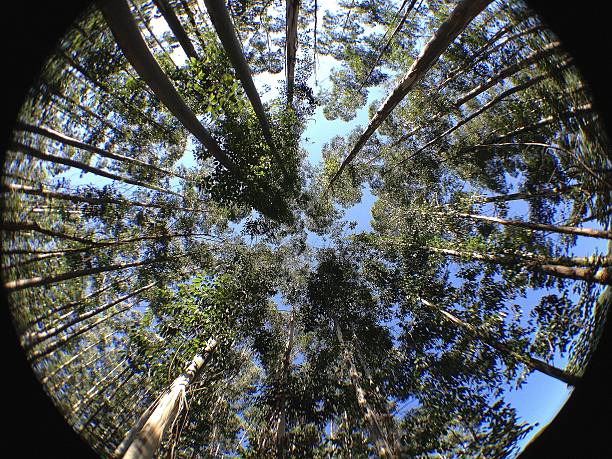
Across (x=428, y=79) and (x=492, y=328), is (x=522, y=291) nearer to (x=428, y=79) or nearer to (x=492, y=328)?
(x=492, y=328)

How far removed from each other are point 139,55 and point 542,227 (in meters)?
7.53

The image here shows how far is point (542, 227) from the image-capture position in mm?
4180

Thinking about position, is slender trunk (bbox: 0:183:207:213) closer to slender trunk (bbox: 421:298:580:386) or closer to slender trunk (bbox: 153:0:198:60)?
slender trunk (bbox: 153:0:198:60)

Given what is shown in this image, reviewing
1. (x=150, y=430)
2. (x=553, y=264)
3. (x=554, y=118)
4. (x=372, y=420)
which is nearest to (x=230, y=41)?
(x=554, y=118)

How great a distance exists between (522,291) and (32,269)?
8044mm

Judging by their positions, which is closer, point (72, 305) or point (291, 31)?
point (72, 305)

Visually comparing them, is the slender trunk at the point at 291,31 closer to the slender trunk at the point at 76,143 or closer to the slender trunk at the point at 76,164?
the slender trunk at the point at 76,143

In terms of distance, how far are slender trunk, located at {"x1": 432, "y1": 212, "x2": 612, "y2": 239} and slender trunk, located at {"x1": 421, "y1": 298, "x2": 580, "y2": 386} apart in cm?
172

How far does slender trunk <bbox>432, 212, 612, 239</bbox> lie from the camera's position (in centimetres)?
245

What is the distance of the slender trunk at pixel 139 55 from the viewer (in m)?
2.00

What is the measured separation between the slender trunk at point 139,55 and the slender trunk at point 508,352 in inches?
238

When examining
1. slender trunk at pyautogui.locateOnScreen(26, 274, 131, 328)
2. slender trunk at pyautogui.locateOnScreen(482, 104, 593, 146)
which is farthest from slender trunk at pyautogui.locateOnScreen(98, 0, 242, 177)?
slender trunk at pyautogui.locateOnScreen(482, 104, 593, 146)

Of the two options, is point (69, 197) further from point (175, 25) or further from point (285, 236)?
point (285, 236)

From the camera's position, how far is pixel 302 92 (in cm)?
856
